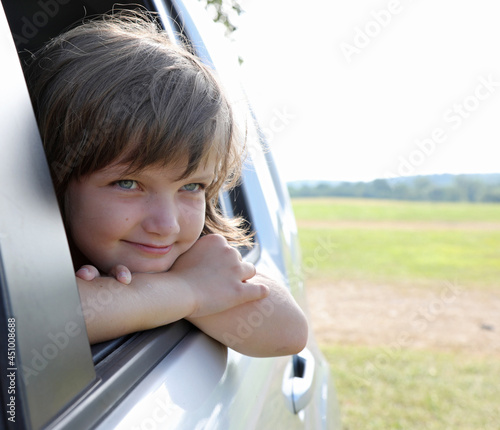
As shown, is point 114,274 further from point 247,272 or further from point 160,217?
point 247,272

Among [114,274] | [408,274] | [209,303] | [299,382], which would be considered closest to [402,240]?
[408,274]

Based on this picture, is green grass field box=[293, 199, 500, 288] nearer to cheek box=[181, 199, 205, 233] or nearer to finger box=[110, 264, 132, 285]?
cheek box=[181, 199, 205, 233]

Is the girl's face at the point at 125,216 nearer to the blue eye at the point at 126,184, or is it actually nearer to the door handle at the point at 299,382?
the blue eye at the point at 126,184

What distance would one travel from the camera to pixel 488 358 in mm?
7062

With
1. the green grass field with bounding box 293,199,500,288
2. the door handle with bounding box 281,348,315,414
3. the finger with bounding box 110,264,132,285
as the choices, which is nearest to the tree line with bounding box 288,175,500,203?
the green grass field with bounding box 293,199,500,288

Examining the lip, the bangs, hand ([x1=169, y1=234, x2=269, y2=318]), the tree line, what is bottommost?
the tree line

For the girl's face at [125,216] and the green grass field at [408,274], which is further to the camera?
the green grass field at [408,274]

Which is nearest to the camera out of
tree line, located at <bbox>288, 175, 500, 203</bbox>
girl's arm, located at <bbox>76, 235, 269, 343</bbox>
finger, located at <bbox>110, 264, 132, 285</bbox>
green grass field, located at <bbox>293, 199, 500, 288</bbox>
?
girl's arm, located at <bbox>76, 235, 269, 343</bbox>

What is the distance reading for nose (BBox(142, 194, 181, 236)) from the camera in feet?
4.07

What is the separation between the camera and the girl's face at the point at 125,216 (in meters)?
1.24

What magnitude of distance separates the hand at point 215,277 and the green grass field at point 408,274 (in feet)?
7.04

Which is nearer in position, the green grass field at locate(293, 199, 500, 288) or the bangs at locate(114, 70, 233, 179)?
the bangs at locate(114, 70, 233, 179)

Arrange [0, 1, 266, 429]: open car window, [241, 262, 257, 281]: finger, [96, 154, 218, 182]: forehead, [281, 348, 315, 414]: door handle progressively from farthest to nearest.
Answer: [281, 348, 315, 414]: door handle, [241, 262, 257, 281]: finger, [96, 154, 218, 182]: forehead, [0, 1, 266, 429]: open car window

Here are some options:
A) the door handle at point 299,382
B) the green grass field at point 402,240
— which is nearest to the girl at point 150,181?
the door handle at point 299,382
